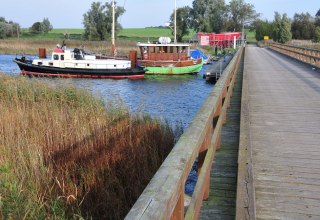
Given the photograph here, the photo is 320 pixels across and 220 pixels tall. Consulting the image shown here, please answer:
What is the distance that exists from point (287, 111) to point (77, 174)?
497 centimetres

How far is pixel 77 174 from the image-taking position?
19.8ft

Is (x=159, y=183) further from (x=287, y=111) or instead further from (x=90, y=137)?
(x=287, y=111)

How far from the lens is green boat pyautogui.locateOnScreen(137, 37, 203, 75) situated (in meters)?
38.2

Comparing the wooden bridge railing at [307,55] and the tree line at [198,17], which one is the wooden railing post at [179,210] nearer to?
the wooden bridge railing at [307,55]

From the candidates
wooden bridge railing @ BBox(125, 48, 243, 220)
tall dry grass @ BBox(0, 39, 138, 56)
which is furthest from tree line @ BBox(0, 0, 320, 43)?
wooden bridge railing @ BBox(125, 48, 243, 220)

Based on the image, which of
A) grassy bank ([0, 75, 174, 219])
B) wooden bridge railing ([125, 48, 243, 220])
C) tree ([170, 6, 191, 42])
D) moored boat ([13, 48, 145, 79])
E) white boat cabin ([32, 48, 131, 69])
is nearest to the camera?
wooden bridge railing ([125, 48, 243, 220])

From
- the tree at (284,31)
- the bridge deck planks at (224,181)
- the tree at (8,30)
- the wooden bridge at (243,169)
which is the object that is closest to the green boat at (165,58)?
the wooden bridge at (243,169)

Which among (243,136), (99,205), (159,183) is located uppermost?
(159,183)

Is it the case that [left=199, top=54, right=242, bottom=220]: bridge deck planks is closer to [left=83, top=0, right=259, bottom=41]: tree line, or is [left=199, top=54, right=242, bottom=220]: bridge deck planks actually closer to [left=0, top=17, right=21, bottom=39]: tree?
[left=83, top=0, right=259, bottom=41]: tree line

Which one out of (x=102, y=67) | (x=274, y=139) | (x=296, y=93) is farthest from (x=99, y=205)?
(x=102, y=67)

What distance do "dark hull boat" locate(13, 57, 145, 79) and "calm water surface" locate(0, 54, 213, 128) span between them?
900 mm

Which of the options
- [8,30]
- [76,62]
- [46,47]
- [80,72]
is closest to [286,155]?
[80,72]

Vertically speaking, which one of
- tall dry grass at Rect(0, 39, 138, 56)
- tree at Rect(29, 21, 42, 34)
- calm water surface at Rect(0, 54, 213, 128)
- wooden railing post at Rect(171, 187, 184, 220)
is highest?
tree at Rect(29, 21, 42, 34)

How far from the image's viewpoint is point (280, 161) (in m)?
5.11
